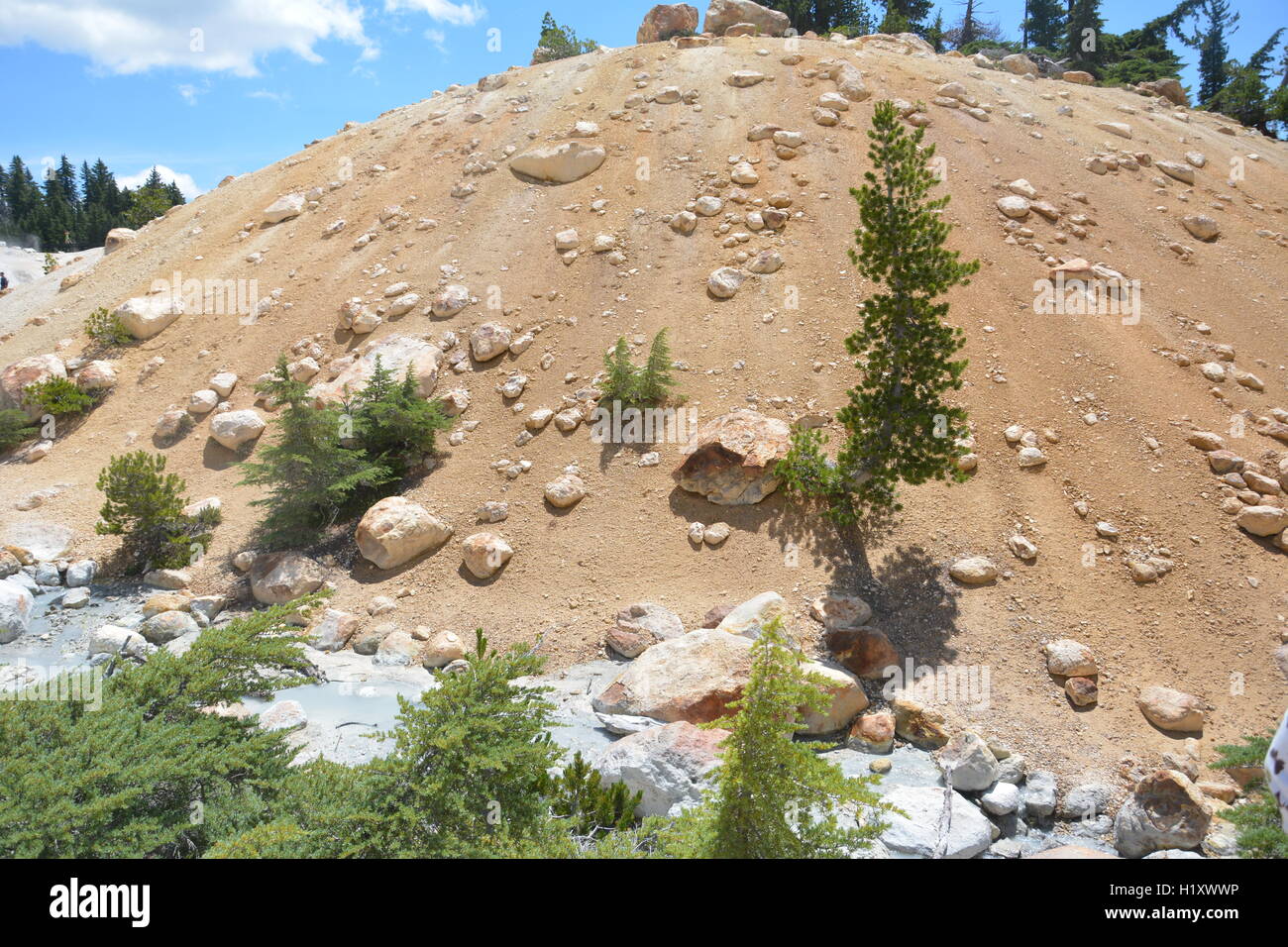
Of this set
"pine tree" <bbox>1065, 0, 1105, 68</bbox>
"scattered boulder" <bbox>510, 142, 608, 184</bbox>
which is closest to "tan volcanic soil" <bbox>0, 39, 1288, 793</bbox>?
"scattered boulder" <bbox>510, 142, 608, 184</bbox>

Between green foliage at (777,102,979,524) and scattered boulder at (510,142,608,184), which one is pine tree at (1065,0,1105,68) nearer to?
scattered boulder at (510,142,608,184)

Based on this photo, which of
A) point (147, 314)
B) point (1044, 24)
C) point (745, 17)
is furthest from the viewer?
point (1044, 24)

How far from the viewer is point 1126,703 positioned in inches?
348

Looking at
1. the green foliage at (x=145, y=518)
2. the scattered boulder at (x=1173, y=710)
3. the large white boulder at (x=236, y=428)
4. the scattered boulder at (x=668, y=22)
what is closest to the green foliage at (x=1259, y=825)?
the scattered boulder at (x=1173, y=710)

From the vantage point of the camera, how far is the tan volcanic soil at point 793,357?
9891 mm

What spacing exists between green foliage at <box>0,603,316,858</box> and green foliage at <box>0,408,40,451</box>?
13.7 m

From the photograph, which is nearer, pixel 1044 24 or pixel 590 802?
pixel 590 802

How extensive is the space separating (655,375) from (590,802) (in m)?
8.15

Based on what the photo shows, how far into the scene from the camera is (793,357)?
13.8 meters

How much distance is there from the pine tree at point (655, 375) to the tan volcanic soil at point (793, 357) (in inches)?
26.2

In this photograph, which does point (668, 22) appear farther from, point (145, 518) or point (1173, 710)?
point (1173, 710)

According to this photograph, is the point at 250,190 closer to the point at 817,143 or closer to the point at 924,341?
the point at 817,143

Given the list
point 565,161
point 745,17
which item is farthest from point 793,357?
point 745,17
